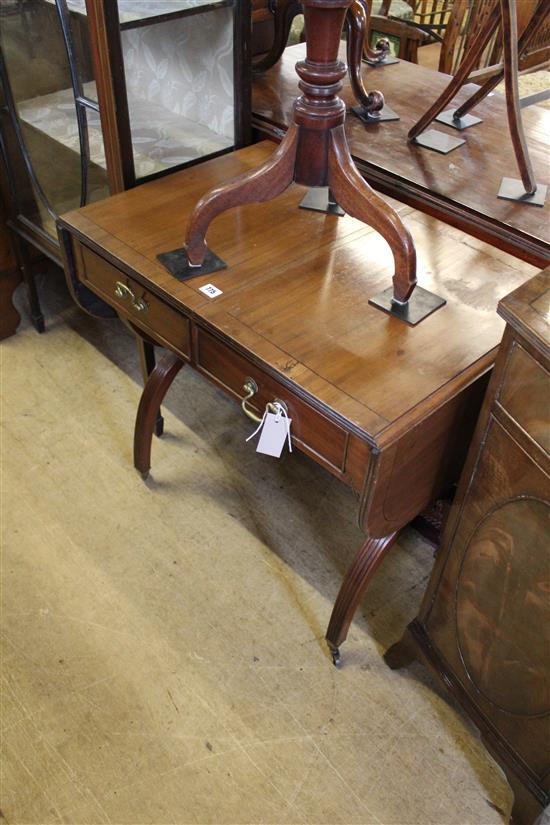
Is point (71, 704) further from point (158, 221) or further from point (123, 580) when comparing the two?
point (158, 221)

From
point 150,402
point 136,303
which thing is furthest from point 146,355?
point 136,303

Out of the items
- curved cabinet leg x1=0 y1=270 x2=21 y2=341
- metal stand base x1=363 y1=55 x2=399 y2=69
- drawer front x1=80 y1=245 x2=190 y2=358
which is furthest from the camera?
curved cabinet leg x1=0 y1=270 x2=21 y2=341

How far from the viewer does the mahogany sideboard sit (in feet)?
2.64

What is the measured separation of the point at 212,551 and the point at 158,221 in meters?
0.68

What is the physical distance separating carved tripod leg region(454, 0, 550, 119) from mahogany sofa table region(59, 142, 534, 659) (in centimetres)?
36

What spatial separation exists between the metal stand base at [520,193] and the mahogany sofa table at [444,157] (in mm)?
12

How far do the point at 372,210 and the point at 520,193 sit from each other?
0.39 metres

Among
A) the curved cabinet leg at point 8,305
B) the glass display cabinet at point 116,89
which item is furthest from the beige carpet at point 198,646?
the glass display cabinet at point 116,89

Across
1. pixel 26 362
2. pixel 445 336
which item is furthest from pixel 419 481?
pixel 26 362

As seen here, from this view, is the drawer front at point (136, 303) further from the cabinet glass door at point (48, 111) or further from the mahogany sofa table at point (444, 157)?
the mahogany sofa table at point (444, 157)

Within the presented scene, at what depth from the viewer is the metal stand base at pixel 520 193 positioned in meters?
1.29

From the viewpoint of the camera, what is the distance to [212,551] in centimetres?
151

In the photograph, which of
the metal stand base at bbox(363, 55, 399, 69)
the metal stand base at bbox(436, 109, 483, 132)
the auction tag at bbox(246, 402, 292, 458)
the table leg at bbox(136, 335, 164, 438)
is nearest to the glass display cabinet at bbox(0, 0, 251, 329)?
the table leg at bbox(136, 335, 164, 438)

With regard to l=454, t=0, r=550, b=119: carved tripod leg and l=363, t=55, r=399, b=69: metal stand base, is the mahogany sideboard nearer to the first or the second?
l=454, t=0, r=550, b=119: carved tripod leg
